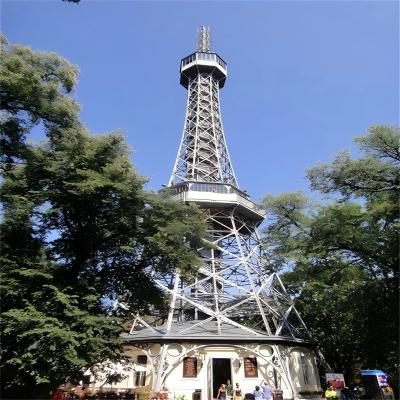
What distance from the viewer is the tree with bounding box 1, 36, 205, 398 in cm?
1096

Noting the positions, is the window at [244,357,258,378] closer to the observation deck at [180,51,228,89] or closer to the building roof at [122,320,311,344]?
the building roof at [122,320,311,344]

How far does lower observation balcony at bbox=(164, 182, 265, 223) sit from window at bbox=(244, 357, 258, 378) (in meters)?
11.5

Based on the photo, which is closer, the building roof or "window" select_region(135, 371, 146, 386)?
the building roof

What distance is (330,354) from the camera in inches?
1131

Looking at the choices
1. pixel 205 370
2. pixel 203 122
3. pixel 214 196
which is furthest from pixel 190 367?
pixel 203 122

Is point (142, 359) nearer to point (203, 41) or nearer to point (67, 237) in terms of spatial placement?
point (67, 237)

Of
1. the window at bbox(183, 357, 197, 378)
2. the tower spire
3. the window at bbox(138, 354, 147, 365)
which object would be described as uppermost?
the tower spire

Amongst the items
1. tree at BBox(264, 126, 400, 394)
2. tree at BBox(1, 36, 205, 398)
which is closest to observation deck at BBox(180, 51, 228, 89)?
tree at BBox(264, 126, 400, 394)

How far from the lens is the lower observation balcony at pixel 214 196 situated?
2783 centimetres

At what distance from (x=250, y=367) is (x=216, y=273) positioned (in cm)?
638

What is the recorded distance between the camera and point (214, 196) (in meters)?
28.2

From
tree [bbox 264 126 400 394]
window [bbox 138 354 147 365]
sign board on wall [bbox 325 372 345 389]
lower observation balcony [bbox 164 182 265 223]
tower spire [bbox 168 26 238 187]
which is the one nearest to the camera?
tree [bbox 264 126 400 394]

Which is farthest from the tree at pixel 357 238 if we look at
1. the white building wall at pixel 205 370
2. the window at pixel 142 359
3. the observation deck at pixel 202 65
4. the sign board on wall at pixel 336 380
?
the observation deck at pixel 202 65

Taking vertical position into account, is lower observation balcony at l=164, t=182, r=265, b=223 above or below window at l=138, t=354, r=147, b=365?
above
